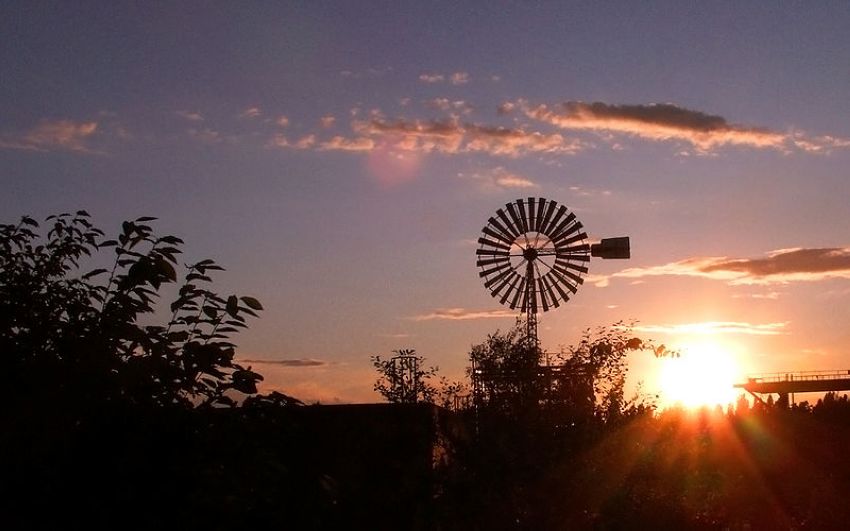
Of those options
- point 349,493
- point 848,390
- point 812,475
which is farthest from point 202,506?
point 848,390

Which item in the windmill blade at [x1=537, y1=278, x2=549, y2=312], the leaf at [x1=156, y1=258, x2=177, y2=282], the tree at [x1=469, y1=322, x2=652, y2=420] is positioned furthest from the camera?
the windmill blade at [x1=537, y1=278, x2=549, y2=312]

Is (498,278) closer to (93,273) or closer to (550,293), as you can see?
(550,293)

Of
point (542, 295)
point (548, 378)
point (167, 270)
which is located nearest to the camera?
point (167, 270)

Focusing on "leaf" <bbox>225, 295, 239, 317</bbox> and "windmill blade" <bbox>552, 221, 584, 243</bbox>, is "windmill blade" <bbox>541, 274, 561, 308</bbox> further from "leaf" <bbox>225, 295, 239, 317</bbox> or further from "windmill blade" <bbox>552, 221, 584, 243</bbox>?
"leaf" <bbox>225, 295, 239, 317</bbox>

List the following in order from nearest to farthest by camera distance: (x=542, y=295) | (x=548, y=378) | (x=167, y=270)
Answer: (x=167, y=270)
(x=548, y=378)
(x=542, y=295)

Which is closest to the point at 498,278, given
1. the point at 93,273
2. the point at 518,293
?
the point at 518,293

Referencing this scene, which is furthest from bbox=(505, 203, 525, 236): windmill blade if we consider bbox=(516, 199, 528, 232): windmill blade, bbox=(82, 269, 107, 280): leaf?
bbox=(82, 269, 107, 280): leaf

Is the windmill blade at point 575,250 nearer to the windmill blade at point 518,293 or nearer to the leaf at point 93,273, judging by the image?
the windmill blade at point 518,293

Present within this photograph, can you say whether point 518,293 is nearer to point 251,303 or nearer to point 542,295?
point 542,295

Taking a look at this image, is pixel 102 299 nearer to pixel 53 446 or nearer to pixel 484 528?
pixel 53 446

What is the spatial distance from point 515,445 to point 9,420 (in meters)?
5.89

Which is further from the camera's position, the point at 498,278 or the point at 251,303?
the point at 498,278

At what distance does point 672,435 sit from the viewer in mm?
23109

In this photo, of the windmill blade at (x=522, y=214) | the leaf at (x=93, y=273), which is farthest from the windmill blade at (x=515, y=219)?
the leaf at (x=93, y=273)
